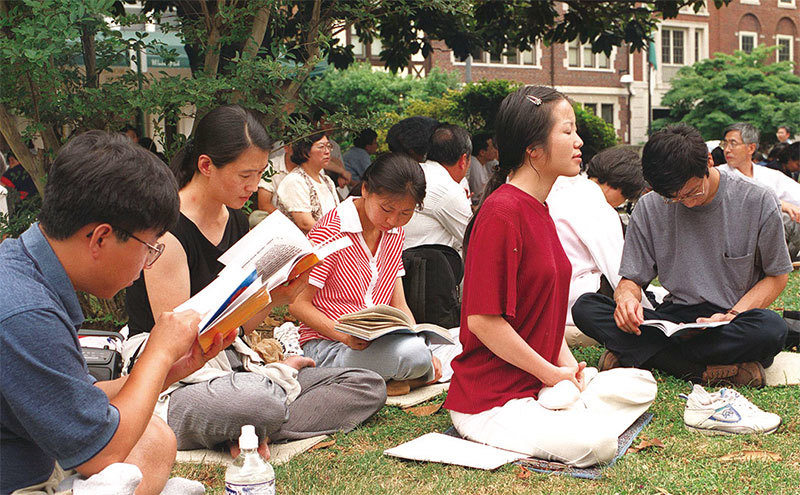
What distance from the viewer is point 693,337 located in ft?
15.0

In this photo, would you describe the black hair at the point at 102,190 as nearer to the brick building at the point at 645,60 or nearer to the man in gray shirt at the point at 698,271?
the man in gray shirt at the point at 698,271

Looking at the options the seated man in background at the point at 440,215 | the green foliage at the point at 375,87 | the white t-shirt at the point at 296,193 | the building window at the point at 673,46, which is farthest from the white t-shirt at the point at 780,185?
the building window at the point at 673,46

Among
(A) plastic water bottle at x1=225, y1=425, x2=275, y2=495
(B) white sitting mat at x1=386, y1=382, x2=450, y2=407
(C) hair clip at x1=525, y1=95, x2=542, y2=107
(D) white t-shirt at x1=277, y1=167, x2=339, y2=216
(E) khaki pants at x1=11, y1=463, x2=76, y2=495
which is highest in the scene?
(C) hair clip at x1=525, y1=95, x2=542, y2=107

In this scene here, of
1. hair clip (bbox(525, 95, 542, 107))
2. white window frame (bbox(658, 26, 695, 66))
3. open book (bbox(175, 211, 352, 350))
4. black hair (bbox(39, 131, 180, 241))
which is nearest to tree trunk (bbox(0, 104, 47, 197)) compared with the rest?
open book (bbox(175, 211, 352, 350))

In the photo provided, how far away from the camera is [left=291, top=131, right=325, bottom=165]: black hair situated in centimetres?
718

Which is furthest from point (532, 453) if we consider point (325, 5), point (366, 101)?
point (366, 101)

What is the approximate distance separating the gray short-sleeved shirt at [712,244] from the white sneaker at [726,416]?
96 cm

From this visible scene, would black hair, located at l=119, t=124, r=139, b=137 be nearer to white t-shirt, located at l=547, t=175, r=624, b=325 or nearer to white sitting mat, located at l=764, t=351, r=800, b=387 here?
white t-shirt, located at l=547, t=175, r=624, b=325

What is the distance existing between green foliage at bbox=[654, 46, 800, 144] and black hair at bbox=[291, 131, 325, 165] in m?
28.0

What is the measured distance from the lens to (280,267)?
2.96m

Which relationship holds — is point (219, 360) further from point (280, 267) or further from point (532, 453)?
point (532, 453)

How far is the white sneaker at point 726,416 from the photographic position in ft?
12.2

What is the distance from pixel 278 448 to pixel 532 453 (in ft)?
3.63

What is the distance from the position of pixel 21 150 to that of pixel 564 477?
441cm
